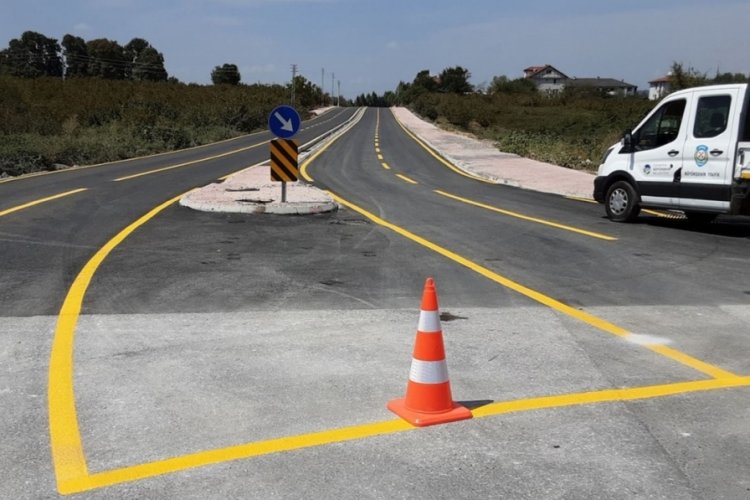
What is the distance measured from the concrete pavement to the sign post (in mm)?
552

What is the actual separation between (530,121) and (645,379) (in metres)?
62.6

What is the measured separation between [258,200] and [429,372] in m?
9.70

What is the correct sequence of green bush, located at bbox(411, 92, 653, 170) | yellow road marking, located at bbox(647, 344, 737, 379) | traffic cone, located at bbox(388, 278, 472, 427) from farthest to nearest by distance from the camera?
green bush, located at bbox(411, 92, 653, 170) < yellow road marking, located at bbox(647, 344, 737, 379) < traffic cone, located at bbox(388, 278, 472, 427)

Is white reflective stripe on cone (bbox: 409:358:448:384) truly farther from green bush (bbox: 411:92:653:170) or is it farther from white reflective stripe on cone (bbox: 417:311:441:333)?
green bush (bbox: 411:92:653:170)

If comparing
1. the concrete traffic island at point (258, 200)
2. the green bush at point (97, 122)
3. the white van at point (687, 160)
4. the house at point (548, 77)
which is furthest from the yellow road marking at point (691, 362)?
the house at point (548, 77)

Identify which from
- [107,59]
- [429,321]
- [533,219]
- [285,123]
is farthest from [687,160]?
[107,59]

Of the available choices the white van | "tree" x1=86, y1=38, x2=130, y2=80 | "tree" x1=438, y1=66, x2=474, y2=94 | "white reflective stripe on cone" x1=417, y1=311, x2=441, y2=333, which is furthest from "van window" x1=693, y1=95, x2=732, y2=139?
"tree" x1=86, y1=38, x2=130, y2=80

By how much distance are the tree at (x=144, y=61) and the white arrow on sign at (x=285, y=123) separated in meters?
126

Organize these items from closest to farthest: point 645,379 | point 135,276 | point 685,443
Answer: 1. point 685,443
2. point 645,379
3. point 135,276

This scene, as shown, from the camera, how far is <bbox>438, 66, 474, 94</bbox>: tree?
13050 cm

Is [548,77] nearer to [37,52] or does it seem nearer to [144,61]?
[144,61]

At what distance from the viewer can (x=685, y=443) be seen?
3.74 meters

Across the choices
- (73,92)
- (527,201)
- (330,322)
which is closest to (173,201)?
(527,201)

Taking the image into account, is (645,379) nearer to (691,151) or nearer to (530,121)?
(691,151)
